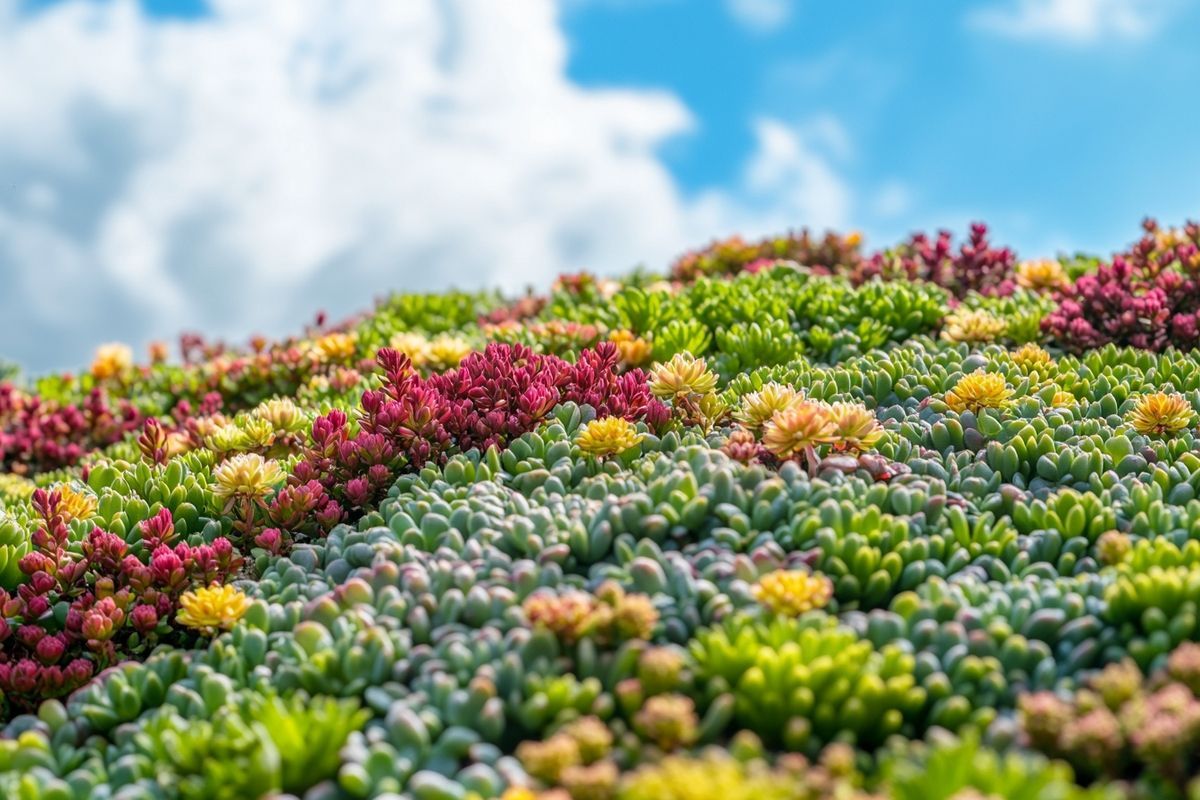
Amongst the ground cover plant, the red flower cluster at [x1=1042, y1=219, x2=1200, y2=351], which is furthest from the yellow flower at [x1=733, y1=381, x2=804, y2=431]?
Result: the red flower cluster at [x1=1042, y1=219, x2=1200, y2=351]

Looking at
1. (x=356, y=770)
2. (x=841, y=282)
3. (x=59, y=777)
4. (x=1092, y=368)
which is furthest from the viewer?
(x=841, y=282)

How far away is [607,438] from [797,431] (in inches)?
28.6

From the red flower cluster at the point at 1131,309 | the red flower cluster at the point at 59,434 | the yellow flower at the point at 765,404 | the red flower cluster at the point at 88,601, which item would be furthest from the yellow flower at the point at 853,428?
the red flower cluster at the point at 59,434

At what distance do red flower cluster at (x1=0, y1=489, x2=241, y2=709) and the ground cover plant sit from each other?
0.01 m

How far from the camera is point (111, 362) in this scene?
10008 millimetres

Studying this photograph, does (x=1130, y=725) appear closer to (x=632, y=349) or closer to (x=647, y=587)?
(x=647, y=587)

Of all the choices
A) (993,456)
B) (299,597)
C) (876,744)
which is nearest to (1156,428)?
(993,456)

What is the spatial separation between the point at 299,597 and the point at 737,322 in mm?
3667

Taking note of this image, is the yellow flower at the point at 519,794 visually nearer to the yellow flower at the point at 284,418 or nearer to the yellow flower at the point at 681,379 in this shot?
the yellow flower at the point at 681,379

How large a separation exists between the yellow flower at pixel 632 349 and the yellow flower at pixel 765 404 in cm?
181

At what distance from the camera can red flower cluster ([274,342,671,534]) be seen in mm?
4574

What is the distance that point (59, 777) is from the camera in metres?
3.25

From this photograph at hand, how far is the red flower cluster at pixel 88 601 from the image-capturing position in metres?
3.92

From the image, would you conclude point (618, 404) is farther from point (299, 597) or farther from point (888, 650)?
point (888, 650)
